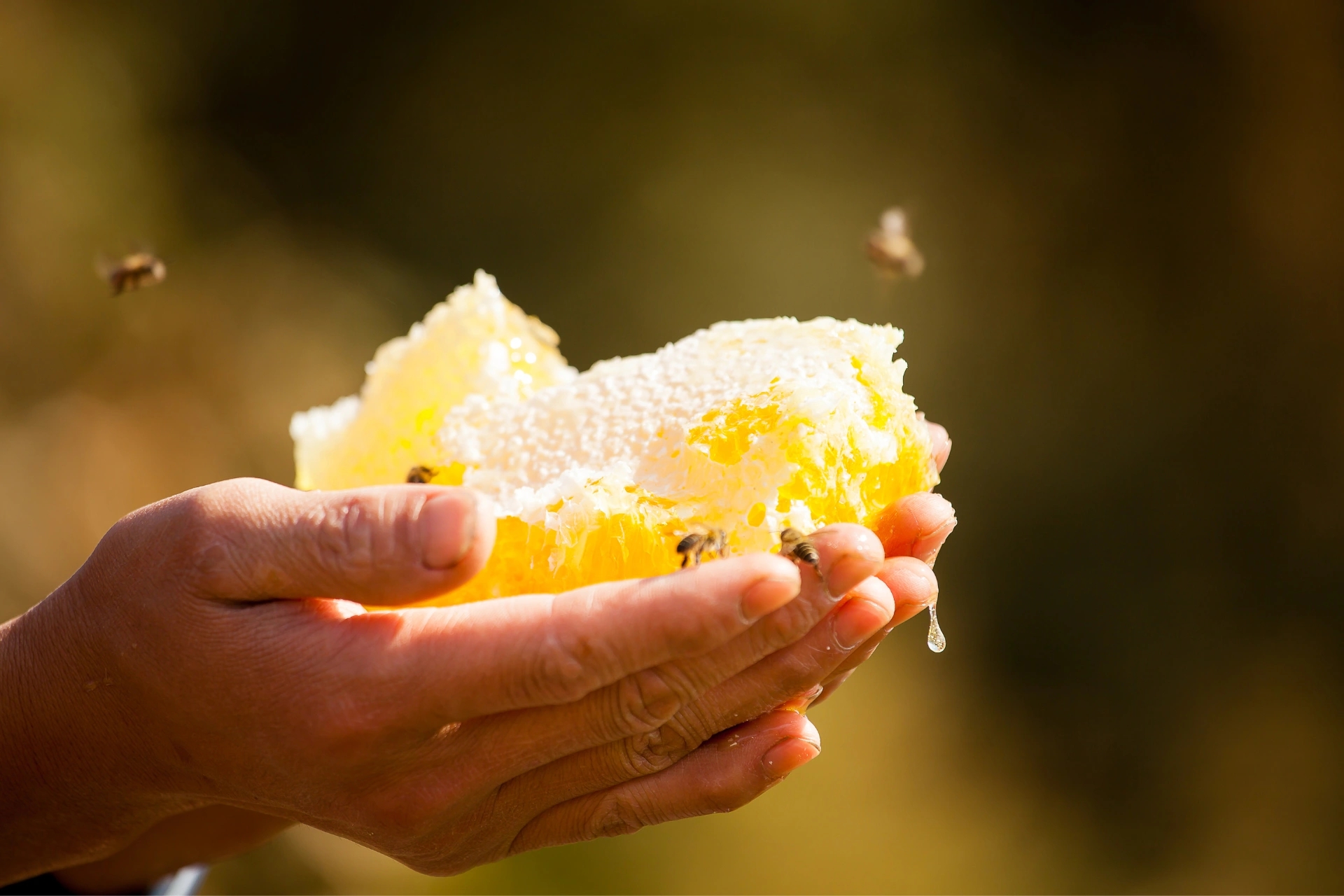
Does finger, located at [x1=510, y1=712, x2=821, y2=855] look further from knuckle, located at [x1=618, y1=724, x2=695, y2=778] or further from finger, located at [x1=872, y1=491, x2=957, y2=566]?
finger, located at [x1=872, y1=491, x2=957, y2=566]

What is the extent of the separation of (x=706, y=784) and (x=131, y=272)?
6.10 feet

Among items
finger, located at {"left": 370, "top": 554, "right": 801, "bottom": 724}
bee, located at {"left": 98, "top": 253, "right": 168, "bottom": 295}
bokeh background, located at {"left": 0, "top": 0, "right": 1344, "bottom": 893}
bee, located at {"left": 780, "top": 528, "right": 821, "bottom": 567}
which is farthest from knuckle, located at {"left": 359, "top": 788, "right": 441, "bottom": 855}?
bokeh background, located at {"left": 0, "top": 0, "right": 1344, "bottom": 893}

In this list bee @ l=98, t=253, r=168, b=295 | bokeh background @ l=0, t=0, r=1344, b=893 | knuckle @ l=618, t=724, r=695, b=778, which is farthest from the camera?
bokeh background @ l=0, t=0, r=1344, b=893

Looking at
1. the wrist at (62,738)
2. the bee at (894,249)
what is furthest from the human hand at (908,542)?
the bee at (894,249)

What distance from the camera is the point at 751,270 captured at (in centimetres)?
482

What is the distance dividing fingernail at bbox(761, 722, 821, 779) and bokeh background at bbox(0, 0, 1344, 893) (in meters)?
3.30

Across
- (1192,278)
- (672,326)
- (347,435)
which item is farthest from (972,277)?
(347,435)

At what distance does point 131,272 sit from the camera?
7.14 ft

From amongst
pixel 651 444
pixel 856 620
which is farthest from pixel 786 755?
pixel 651 444

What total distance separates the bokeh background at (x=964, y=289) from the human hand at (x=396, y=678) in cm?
320

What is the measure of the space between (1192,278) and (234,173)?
15.8ft

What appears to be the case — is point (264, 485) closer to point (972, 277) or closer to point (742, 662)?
point (742, 662)

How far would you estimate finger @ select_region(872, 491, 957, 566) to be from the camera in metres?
1.29

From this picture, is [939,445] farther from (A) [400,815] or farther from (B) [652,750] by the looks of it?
(A) [400,815]
